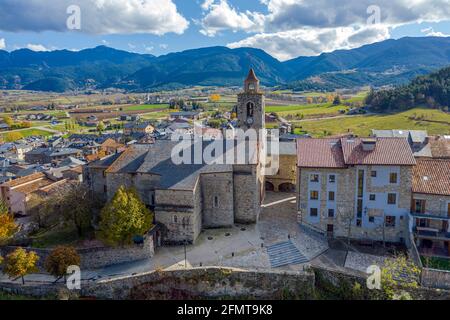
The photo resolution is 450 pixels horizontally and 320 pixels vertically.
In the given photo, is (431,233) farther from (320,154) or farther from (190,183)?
(190,183)

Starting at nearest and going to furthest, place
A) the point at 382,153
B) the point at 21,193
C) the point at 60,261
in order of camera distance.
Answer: the point at 60,261 < the point at 382,153 < the point at 21,193

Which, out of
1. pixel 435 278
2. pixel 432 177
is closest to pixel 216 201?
pixel 435 278

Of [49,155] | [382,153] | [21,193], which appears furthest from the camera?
[49,155]

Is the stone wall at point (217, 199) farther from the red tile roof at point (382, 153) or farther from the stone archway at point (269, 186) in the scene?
the stone archway at point (269, 186)

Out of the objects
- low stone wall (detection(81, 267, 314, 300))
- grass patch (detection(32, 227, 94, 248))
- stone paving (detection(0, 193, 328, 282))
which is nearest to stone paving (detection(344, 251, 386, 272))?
stone paving (detection(0, 193, 328, 282))

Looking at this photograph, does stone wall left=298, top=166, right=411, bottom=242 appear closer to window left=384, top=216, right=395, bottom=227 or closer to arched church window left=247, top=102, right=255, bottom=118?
window left=384, top=216, right=395, bottom=227
